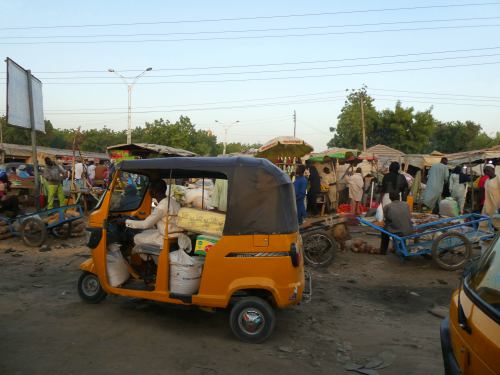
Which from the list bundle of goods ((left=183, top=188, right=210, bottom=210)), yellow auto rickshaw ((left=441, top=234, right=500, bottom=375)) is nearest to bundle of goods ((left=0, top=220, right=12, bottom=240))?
bundle of goods ((left=183, top=188, right=210, bottom=210))

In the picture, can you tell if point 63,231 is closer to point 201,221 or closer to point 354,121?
point 201,221

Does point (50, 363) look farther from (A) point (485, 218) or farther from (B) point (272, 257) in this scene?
(A) point (485, 218)

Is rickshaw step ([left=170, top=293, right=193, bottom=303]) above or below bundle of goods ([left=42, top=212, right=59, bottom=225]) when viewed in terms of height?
below

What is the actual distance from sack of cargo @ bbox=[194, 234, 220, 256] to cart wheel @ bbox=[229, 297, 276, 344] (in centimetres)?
67

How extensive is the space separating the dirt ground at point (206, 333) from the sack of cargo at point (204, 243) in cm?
94

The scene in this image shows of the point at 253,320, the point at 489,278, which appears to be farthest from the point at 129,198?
the point at 489,278

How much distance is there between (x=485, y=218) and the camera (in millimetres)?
8188

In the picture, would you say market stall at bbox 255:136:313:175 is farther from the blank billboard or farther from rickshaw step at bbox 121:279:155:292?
rickshaw step at bbox 121:279:155:292

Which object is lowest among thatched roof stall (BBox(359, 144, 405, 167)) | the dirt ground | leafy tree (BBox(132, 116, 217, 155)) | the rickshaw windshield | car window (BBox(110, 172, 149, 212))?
the dirt ground

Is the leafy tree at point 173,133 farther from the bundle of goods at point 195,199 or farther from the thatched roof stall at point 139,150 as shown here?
the bundle of goods at point 195,199

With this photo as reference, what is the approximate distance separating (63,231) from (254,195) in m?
7.25

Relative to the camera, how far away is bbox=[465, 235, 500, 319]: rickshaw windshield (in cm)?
226

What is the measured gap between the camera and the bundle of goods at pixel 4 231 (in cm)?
959

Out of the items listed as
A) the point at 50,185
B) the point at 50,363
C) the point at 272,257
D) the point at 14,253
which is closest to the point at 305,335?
the point at 272,257
